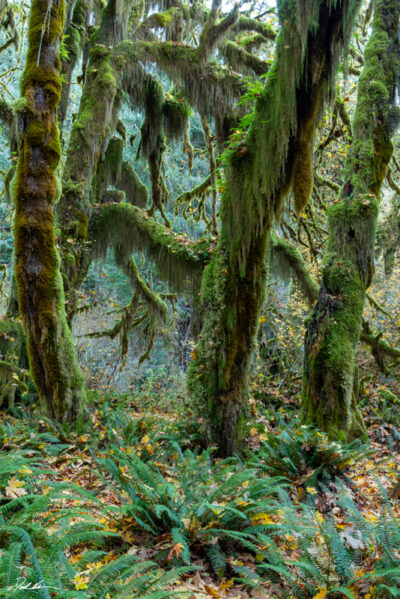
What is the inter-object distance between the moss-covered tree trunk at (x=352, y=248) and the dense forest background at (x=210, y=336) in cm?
3

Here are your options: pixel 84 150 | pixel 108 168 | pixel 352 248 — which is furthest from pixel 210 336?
pixel 108 168

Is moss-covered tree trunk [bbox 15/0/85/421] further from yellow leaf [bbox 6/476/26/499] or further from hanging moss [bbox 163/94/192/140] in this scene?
hanging moss [bbox 163/94/192/140]

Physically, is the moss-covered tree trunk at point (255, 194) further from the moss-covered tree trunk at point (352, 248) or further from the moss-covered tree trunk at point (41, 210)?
the moss-covered tree trunk at point (41, 210)

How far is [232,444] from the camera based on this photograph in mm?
6625

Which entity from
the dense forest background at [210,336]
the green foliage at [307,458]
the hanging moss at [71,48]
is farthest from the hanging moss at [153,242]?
the green foliage at [307,458]

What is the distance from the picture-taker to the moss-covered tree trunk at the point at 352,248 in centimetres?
615

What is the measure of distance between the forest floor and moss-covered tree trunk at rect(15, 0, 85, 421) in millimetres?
1103

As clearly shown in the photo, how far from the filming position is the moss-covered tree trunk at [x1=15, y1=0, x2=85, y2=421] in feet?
19.6

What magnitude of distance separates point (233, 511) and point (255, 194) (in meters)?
4.30

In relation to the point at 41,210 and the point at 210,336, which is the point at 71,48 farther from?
the point at 210,336

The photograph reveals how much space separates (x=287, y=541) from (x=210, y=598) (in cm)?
100

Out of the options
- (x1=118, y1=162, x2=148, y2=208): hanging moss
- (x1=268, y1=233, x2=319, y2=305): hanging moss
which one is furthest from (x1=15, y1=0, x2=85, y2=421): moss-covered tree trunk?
(x1=118, y1=162, x2=148, y2=208): hanging moss

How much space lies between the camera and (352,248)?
641 cm

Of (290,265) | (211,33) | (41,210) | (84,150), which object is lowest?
(290,265)
